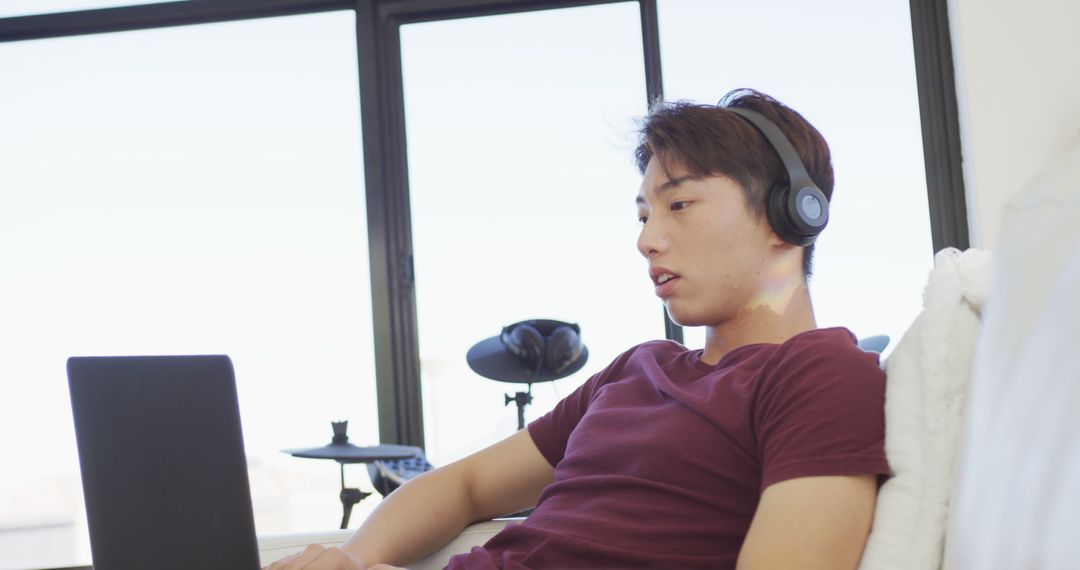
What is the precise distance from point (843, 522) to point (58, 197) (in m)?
3.12

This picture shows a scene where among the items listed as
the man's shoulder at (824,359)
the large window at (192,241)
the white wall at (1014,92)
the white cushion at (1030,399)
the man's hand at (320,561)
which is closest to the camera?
the white cushion at (1030,399)

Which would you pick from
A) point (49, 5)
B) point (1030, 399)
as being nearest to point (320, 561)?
point (1030, 399)

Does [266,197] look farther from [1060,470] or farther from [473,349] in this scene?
[1060,470]

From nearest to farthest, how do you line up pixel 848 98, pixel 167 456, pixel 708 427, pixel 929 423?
pixel 929 423 < pixel 167 456 < pixel 708 427 < pixel 848 98

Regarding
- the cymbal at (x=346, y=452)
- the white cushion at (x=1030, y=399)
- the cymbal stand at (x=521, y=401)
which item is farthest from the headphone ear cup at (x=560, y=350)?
the white cushion at (x=1030, y=399)

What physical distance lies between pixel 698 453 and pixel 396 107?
7.93 ft

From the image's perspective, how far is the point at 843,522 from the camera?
102 centimetres

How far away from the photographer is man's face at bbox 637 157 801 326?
4.35 ft

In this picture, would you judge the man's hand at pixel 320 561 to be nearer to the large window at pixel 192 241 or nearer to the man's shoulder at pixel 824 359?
the man's shoulder at pixel 824 359

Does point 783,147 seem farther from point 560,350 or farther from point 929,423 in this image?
point 560,350

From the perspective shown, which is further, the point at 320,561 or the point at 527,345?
the point at 527,345

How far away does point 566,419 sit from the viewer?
1.52 meters

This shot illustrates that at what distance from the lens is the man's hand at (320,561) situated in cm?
127

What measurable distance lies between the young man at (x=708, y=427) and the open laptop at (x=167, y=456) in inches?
6.7
